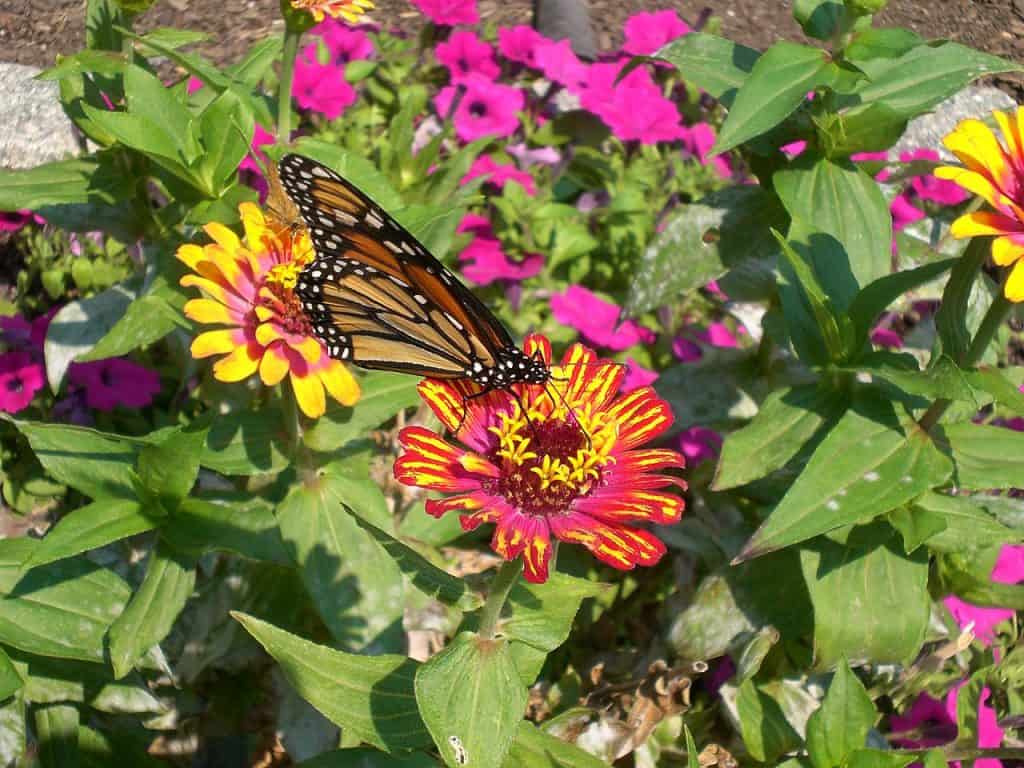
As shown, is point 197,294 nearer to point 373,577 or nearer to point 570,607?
point 373,577

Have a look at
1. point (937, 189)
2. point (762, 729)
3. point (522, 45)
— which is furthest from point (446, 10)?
point (762, 729)

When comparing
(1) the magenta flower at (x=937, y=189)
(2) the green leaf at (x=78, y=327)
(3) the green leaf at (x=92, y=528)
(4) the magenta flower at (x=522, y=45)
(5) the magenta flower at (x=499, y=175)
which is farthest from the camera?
(4) the magenta flower at (x=522, y=45)

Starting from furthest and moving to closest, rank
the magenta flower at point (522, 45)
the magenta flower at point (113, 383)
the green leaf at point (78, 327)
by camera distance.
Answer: the magenta flower at point (522, 45)
the magenta flower at point (113, 383)
the green leaf at point (78, 327)

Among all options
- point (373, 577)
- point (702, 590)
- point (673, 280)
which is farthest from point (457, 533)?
point (673, 280)

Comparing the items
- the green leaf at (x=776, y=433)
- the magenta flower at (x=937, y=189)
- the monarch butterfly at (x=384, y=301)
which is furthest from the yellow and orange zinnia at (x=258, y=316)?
the magenta flower at (x=937, y=189)

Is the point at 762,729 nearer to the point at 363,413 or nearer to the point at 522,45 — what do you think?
the point at 363,413

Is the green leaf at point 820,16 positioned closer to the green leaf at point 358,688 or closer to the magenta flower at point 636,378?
the magenta flower at point 636,378

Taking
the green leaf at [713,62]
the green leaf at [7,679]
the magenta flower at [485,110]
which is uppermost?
the green leaf at [713,62]

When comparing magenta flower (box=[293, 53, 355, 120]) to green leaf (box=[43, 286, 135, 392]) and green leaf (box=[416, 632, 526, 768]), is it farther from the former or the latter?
green leaf (box=[416, 632, 526, 768])

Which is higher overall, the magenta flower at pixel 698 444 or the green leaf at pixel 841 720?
the green leaf at pixel 841 720
